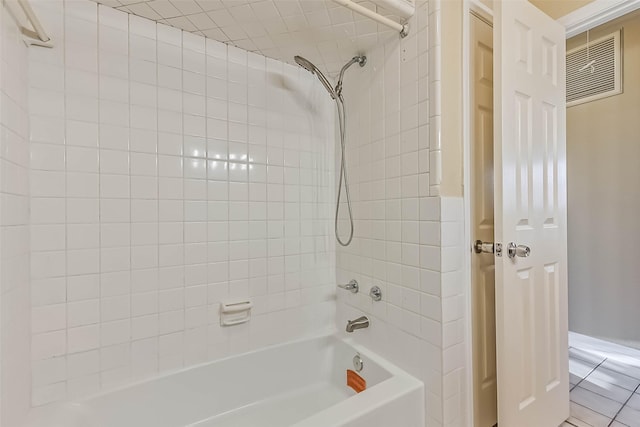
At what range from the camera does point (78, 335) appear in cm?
Answer: 121

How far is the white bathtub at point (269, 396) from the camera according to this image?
1.14 m

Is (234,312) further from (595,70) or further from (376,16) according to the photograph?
(595,70)

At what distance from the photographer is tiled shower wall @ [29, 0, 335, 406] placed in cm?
117

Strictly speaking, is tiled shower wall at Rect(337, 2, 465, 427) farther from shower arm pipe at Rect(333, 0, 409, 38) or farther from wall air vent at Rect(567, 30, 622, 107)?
wall air vent at Rect(567, 30, 622, 107)

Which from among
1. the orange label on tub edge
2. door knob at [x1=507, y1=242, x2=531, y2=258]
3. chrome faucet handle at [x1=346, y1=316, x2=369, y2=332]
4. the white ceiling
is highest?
the white ceiling

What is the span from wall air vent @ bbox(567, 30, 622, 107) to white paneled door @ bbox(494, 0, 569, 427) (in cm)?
138

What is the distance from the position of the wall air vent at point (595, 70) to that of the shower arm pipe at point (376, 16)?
2.11 meters

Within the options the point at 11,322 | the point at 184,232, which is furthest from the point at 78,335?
the point at 184,232

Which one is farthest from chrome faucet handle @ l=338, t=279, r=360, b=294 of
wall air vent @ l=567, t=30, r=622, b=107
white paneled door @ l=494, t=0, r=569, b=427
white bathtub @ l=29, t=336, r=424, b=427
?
wall air vent @ l=567, t=30, r=622, b=107

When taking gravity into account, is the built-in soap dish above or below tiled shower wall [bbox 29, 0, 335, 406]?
below

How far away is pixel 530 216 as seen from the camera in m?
1.32

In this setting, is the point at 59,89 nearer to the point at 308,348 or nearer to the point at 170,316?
the point at 170,316

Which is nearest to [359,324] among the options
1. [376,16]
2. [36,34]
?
[376,16]

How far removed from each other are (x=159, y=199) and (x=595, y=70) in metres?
3.34
